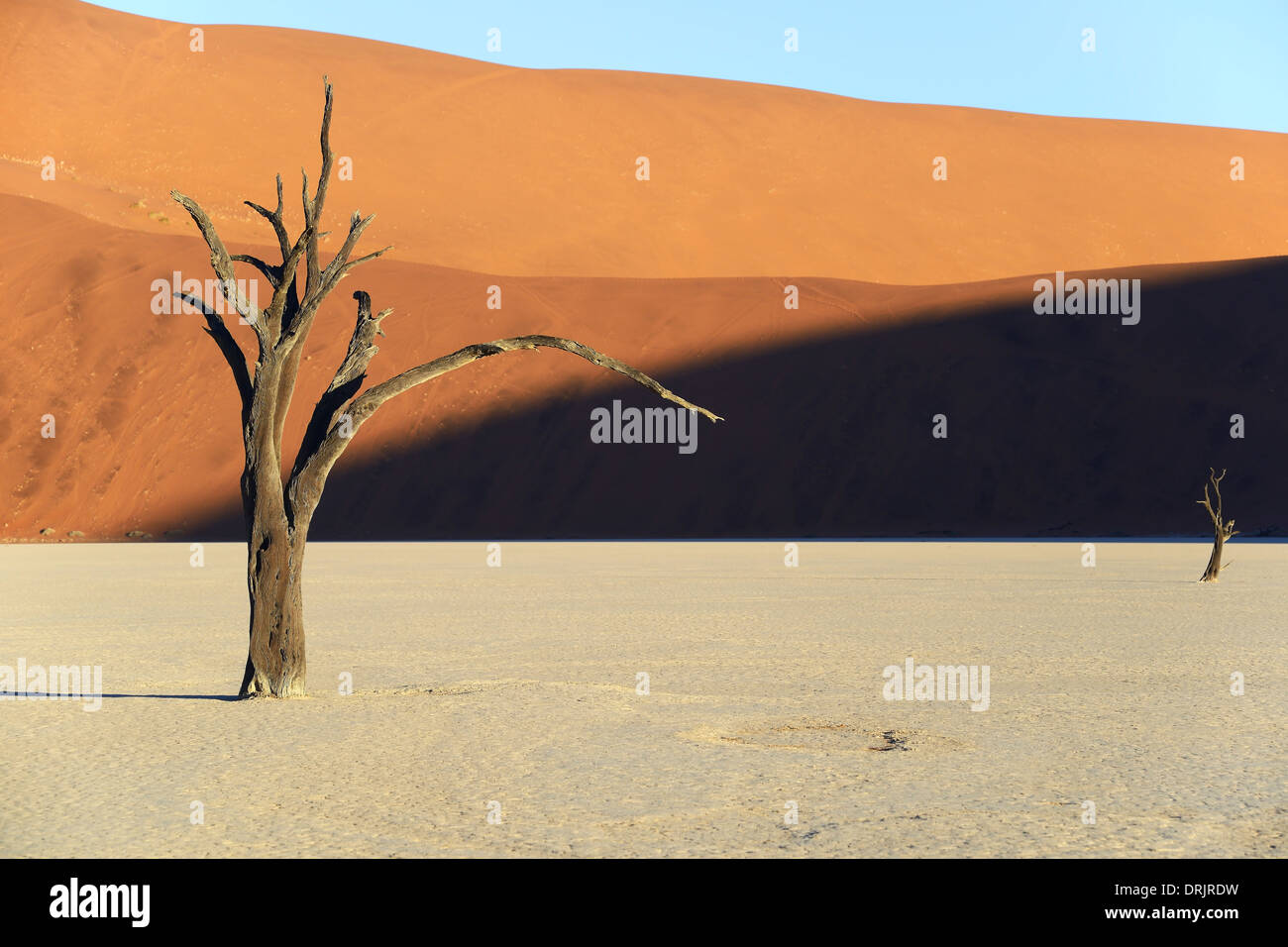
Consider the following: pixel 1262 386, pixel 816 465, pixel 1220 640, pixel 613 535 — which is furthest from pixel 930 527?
pixel 1220 640

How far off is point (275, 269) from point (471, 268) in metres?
74.7

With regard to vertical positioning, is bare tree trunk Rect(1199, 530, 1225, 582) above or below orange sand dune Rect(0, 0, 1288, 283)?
below

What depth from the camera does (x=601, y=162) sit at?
10981cm

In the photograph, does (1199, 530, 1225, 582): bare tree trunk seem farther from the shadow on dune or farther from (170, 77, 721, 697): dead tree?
the shadow on dune

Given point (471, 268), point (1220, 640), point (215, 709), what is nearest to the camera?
point (215, 709)

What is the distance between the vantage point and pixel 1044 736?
1083 centimetres

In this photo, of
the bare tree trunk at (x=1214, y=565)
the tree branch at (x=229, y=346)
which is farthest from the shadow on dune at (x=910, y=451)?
the tree branch at (x=229, y=346)

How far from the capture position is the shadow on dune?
60.5m

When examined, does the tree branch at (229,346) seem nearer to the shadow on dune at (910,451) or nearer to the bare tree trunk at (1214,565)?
the bare tree trunk at (1214,565)

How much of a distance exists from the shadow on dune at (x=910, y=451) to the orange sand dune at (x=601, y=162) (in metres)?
26.5

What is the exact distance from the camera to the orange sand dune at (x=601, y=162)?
314 feet

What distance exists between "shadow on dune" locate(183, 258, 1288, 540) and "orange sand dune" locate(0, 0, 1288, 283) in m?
26.5

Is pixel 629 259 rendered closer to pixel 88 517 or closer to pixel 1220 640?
pixel 88 517

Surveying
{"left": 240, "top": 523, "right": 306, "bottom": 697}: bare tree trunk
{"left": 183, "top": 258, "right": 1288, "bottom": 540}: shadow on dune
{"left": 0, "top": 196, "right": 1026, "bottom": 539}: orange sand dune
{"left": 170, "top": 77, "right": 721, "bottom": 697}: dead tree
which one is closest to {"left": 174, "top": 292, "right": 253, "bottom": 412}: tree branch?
{"left": 170, "top": 77, "right": 721, "bottom": 697}: dead tree
